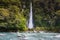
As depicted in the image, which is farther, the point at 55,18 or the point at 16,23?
the point at 55,18

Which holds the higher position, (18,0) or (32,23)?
(18,0)

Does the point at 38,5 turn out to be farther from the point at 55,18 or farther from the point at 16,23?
the point at 16,23

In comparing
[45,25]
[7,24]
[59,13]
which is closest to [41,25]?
[45,25]

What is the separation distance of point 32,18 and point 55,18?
265cm

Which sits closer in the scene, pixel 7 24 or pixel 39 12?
pixel 7 24

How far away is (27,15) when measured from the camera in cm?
2853

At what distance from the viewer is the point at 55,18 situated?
28234mm

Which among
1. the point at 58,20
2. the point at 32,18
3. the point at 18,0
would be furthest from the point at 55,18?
the point at 18,0

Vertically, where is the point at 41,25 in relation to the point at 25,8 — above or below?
below

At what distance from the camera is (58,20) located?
91.8ft

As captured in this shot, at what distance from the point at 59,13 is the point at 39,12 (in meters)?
2.68

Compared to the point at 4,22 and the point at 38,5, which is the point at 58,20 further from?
the point at 4,22

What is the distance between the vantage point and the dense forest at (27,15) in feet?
85.8

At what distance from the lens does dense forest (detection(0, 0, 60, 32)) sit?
26.2 m
